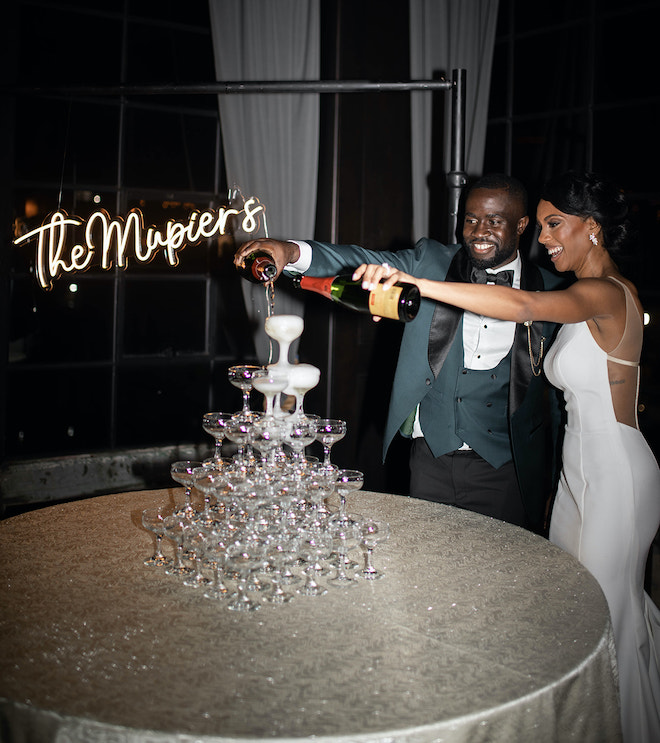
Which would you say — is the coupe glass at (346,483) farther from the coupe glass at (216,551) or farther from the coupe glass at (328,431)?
the coupe glass at (216,551)

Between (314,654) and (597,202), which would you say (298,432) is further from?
(597,202)

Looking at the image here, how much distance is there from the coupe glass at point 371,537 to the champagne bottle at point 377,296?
50 cm

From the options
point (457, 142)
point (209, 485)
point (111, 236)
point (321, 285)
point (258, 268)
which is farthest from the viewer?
point (111, 236)

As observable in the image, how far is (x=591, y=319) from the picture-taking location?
2354mm

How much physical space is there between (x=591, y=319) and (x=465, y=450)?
74 centimetres

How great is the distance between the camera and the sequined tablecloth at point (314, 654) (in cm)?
117

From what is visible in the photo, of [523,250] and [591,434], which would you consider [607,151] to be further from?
[591,434]

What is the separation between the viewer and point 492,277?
282 cm

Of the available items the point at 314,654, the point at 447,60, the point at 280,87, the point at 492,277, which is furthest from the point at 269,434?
the point at 447,60

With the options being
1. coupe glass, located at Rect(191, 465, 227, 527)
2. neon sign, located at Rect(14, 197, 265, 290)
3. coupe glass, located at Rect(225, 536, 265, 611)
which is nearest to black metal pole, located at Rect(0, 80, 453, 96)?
neon sign, located at Rect(14, 197, 265, 290)

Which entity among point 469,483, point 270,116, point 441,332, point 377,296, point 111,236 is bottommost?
point 469,483

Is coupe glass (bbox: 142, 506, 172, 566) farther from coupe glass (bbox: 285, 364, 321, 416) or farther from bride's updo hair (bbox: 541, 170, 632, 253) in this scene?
bride's updo hair (bbox: 541, 170, 632, 253)

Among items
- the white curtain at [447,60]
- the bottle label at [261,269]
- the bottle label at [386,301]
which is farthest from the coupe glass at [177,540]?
the white curtain at [447,60]

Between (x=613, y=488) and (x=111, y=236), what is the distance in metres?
2.90
